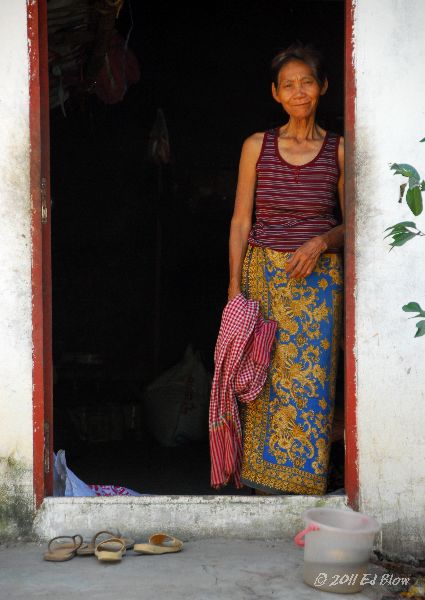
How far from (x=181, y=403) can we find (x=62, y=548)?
2721 millimetres

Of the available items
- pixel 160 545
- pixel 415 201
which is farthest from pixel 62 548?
pixel 415 201

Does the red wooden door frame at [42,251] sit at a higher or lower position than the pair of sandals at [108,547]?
higher

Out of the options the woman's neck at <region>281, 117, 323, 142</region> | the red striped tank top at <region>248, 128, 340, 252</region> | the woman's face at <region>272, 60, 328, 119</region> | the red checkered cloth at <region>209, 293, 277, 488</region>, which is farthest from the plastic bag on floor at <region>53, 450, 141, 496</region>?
the woman's face at <region>272, 60, 328, 119</region>

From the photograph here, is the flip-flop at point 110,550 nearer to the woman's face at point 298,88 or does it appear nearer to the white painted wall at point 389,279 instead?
the white painted wall at point 389,279

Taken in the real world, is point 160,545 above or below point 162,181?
below

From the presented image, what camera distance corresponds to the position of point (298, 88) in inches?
176

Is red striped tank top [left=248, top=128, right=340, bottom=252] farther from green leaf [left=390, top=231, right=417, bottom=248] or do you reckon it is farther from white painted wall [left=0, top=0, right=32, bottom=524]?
green leaf [left=390, top=231, right=417, bottom=248]

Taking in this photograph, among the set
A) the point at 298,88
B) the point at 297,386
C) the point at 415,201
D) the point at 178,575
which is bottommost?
the point at 178,575

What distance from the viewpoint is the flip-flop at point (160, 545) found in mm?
4062

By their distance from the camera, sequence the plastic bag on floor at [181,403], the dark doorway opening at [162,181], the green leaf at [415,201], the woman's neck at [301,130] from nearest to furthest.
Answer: the green leaf at [415,201]
the woman's neck at [301,130]
the plastic bag on floor at [181,403]
the dark doorway opening at [162,181]

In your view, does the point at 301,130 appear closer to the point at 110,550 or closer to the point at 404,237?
the point at 404,237

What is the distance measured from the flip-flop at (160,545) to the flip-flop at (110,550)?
0.23 ft

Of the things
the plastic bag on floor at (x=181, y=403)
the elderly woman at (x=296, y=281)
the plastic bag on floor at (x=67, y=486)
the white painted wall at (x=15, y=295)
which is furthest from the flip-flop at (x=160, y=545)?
the plastic bag on floor at (x=181, y=403)

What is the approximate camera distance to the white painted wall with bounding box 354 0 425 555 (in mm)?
4180
